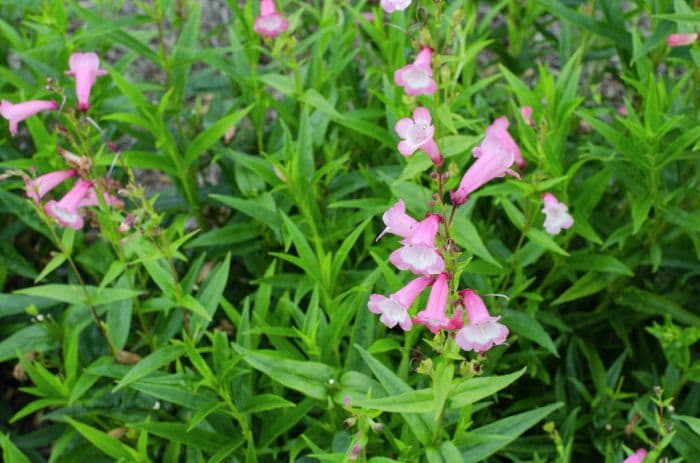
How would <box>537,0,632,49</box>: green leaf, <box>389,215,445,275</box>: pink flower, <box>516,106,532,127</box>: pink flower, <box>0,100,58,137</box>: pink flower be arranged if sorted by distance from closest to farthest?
<box>389,215,445,275</box>: pink flower, <box>0,100,58,137</box>: pink flower, <box>516,106,532,127</box>: pink flower, <box>537,0,632,49</box>: green leaf

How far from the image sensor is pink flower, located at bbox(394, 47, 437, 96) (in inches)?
107

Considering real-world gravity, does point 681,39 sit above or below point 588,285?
above

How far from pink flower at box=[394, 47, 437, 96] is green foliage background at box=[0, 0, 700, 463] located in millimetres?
46

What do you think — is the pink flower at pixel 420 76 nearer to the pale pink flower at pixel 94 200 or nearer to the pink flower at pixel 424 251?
the pink flower at pixel 424 251

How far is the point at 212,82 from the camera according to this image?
13.8 ft

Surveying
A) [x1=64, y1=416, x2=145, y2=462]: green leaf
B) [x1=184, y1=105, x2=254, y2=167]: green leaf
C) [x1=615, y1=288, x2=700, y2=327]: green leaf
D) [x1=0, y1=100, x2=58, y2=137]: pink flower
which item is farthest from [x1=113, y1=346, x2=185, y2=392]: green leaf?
[x1=615, y1=288, x2=700, y2=327]: green leaf

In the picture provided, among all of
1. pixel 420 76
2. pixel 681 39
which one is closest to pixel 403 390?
pixel 420 76

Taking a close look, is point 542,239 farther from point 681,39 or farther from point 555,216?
point 681,39

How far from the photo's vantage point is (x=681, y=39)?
10.9 ft

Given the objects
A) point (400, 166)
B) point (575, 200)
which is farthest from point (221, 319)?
point (575, 200)

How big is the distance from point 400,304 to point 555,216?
1.01 metres

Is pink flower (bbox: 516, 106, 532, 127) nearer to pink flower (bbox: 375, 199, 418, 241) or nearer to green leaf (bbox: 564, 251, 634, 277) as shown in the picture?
green leaf (bbox: 564, 251, 634, 277)

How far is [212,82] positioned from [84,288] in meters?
1.54

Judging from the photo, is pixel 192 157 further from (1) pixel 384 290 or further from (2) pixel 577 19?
(2) pixel 577 19
